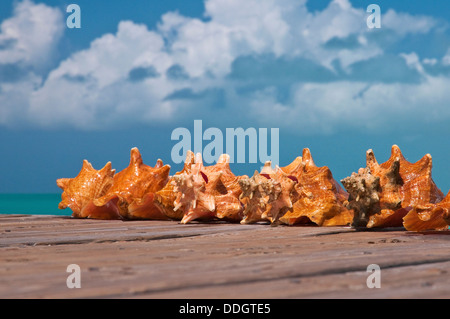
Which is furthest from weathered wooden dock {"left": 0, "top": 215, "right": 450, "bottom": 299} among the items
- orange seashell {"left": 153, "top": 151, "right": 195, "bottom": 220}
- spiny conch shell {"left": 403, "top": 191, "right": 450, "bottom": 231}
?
orange seashell {"left": 153, "top": 151, "right": 195, "bottom": 220}

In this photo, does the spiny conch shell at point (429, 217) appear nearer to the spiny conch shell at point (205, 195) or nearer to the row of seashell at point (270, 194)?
the row of seashell at point (270, 194)

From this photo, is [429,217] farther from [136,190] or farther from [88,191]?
[88,191]

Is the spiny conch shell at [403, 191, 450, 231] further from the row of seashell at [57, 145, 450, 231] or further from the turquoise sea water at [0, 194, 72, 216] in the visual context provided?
the turquoise sea water at [0, 194, 72, 216]

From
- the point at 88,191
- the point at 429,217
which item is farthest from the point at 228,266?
the point at 88,191

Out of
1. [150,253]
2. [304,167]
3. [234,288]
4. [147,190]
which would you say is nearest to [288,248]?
[150,253]

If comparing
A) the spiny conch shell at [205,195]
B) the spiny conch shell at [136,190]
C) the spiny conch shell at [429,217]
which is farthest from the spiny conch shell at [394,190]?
the spiny conch shell at [136,190]
